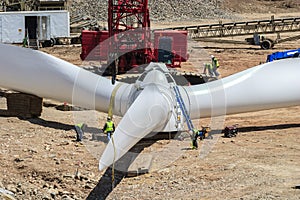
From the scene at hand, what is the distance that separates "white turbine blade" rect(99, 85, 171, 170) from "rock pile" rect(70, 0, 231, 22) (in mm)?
52353

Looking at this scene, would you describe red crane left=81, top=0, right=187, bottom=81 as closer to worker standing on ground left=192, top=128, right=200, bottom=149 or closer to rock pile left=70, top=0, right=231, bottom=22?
worker standing on ground left=192, top=128, right=200, bottom=149

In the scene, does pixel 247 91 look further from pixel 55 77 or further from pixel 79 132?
pixel 55 77

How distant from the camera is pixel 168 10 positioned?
2906 inches

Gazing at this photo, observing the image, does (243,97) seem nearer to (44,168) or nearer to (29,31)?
(44,168)

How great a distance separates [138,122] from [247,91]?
6.44 meters

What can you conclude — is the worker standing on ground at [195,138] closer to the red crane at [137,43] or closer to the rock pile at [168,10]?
the red crane at [137,43]

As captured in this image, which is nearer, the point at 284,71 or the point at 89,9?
the point at 284,71

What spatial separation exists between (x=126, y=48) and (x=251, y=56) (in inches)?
507

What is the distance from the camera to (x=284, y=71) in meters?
19.9

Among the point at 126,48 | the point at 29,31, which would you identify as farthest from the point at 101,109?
the point at 29,31

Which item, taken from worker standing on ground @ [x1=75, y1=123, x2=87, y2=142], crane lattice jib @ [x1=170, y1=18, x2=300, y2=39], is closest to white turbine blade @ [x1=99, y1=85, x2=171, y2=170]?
worker standing on ground @ [x1=75, y1=123, x2=87, y2=142]

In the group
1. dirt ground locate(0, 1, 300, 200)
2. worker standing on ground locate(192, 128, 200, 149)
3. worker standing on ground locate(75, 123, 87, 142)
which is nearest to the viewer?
dirt ground locate(0, 1, 300, 200)

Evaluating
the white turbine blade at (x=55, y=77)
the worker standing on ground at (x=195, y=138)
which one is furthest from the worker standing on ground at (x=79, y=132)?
the worker standing on ground at (x=195, y=138)

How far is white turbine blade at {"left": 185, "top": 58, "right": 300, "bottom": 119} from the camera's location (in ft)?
63.7
